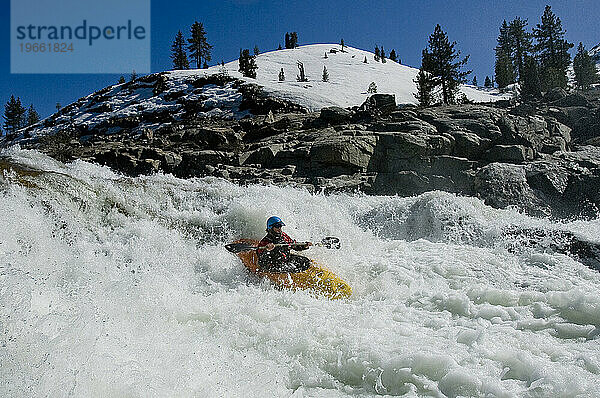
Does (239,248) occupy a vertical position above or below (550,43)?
below

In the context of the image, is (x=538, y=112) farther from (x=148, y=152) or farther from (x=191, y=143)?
(x=148, y=152)

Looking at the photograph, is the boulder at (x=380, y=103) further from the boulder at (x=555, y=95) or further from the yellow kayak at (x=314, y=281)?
the yellow kayak at (x=314, y=281)

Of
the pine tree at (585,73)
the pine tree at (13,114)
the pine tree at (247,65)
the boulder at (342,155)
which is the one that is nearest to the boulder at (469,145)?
the boulder at (342,155)

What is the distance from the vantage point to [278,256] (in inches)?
295

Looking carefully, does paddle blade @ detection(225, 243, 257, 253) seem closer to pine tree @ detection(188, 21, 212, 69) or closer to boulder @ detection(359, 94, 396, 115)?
boulder @ detection(359, 94, 396, 115)

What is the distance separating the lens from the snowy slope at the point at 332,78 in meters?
36.9

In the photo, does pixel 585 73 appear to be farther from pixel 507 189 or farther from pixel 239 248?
pixel 239 248

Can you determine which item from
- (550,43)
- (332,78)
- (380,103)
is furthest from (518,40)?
(380,103)

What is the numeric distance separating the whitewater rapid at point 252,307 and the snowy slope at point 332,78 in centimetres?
2270

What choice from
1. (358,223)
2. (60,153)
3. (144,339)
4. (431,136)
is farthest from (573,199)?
(60,153)

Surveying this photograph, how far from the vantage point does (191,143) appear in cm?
2041

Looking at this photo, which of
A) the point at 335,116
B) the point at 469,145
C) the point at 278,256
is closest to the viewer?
the point at 278,256

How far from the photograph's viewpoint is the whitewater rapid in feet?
12.5

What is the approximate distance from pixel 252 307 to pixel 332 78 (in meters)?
46.8
